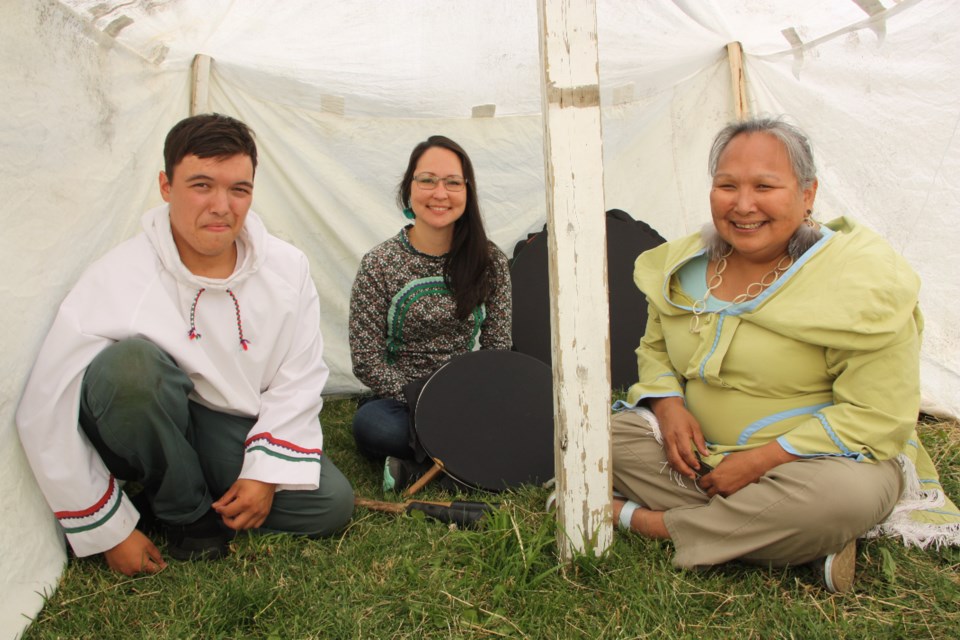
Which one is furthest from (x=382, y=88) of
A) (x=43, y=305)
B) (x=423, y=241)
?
(x=43, y=305)

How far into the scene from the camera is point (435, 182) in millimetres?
3045

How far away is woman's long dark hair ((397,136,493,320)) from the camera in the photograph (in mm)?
Result: 3096

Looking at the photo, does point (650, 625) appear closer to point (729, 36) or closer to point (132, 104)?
point (132, 104)

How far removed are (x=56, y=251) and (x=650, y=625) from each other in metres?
1.86

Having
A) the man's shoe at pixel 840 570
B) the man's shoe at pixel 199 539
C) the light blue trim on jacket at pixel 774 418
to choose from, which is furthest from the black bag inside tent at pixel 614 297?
the man's shoe at pixel 199 539

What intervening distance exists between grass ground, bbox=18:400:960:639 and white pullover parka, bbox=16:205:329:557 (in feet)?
0.69

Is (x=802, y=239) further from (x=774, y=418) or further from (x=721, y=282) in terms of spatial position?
(x=774, y=418)

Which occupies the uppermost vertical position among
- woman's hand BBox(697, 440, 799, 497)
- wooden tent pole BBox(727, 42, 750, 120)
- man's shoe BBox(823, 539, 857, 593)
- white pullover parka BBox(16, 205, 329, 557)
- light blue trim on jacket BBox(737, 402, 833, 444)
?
wooden tent pole BBox(727, 42, 750, 120)

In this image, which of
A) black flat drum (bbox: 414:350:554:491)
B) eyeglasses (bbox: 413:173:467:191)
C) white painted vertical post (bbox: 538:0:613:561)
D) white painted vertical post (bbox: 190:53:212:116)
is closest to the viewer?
white painted vertical post (bbox: 538:0:613:561)

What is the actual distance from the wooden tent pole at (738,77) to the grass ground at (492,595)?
2800mm

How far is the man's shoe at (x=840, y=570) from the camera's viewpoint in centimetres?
200

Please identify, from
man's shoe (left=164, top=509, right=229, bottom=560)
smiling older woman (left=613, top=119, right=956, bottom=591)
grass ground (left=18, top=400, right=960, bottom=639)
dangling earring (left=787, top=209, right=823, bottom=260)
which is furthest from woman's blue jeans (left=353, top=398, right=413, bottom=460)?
dangling earring (left=787, top=209, right=823, bottom=260)

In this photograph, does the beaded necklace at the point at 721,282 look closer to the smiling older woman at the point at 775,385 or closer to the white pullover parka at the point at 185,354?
the smiling older woman at the point at 775,385

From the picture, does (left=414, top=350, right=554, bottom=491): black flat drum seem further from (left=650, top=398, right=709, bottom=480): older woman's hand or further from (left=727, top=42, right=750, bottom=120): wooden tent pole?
(left=727, top=42, right=750, bottom=120): wooden tent pole
